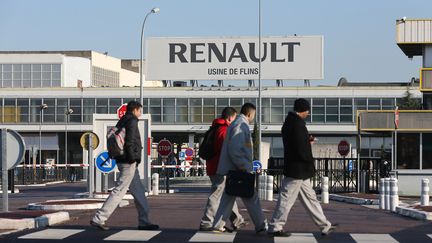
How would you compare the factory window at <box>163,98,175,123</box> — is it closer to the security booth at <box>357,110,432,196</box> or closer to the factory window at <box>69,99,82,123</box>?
the factory window at <box>69,99,82,123</box>

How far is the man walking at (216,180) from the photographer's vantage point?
50.2 ft

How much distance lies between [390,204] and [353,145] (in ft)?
208

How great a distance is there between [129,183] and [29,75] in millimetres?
89934

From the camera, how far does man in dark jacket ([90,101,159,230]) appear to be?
15383mm

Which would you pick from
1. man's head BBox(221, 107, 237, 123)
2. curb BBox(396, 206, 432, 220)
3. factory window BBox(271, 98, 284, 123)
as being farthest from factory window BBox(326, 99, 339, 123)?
man's head BBox(221, 107, 237, 123)

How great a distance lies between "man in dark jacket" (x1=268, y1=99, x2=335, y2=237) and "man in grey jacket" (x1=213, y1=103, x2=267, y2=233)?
35cm

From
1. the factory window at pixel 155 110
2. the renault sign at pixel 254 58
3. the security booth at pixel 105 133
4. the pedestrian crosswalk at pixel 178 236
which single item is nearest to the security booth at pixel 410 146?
the security booth at pixel 105 133

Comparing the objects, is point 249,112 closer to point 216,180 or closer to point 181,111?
point 216,180

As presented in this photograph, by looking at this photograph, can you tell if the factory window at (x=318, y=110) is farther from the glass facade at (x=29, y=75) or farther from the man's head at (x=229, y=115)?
the man's head at (x=229, y=115)

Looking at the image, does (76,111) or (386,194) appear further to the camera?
(76,111)

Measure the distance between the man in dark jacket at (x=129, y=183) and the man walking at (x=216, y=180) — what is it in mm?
833

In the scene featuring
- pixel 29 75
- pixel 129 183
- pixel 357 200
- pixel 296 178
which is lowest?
pixel 357 200

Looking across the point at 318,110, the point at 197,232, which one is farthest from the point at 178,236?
the point at 318,110

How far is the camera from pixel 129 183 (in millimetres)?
15578
